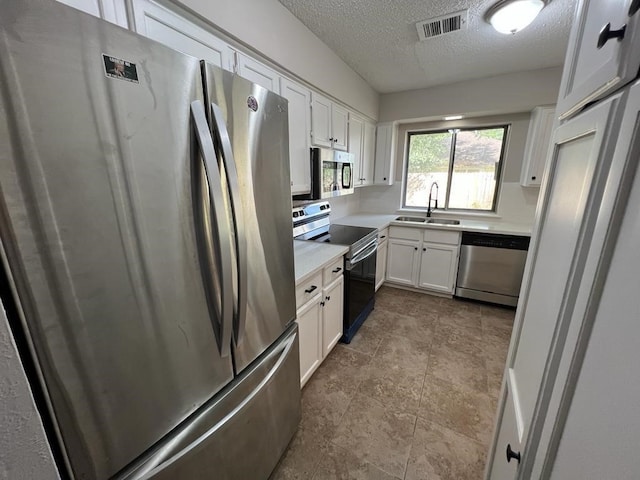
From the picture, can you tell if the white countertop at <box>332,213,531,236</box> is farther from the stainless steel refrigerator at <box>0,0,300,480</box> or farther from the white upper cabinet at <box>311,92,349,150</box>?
the stainless steel refrigerator at <box>0,0,300,480</box>

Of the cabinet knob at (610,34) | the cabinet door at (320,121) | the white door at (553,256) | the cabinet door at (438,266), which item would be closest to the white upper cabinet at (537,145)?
the cabinet door at (438,266)

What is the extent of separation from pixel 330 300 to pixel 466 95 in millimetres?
2914

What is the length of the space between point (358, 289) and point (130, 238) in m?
2.06

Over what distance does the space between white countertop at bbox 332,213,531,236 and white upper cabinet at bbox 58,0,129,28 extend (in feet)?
8.28

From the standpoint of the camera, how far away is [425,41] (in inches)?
85.6

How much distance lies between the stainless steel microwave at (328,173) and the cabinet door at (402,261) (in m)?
1.20

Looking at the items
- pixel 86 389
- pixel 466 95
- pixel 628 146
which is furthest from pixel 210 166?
pixel 466 95

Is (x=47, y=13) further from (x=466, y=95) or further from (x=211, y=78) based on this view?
(x=466, y=95)

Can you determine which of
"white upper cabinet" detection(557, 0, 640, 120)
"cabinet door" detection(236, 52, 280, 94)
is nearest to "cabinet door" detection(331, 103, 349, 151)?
"cabinet door" detection(236, 52, 280, 94)

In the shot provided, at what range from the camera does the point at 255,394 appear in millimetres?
1138

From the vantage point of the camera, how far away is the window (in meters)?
3.46

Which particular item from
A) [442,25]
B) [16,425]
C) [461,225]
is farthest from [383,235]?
[16,425]

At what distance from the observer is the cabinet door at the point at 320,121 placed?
2256mm

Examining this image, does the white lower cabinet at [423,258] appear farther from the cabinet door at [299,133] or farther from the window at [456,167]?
the cabinet door at [299,133]
